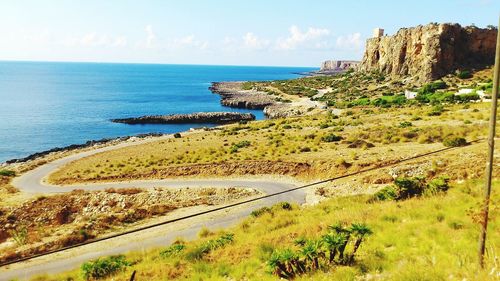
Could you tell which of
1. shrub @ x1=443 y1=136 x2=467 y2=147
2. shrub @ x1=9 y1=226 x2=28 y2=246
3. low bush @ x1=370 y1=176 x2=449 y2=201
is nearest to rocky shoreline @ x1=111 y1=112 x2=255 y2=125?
shrub @ x1=443 y1=136 x2=467 y2=147

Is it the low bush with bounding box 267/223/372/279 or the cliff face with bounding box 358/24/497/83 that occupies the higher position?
the cliff face with bounding box 358/24/497/83

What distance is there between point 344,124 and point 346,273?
4674 centimetres

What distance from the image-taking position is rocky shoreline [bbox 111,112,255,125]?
9469cm

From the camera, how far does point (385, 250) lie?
1070 centimetres

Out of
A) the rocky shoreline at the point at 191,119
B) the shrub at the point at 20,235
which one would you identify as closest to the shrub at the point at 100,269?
the shrub at the point at 20,235

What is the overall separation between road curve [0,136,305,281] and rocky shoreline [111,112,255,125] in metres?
57.0

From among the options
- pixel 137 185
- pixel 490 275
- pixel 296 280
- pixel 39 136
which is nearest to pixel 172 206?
pixel 137 185

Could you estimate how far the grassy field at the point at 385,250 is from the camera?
340 inches

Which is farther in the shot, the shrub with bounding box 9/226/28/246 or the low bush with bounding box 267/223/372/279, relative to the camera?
the shrub with bounding box 9/226/28/246

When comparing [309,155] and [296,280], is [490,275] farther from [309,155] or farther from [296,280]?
[309,155]

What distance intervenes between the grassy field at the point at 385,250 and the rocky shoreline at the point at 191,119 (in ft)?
260

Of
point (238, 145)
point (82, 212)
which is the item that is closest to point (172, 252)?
point (82, 212)

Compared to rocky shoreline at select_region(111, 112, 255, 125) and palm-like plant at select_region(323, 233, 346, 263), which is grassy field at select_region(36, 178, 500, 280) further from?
rocky shoreline at select_region(111, 112, 255, 125)

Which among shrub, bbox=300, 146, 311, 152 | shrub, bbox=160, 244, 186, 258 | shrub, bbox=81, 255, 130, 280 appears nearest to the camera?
shrub, bbox=81, 255, 130, 280
